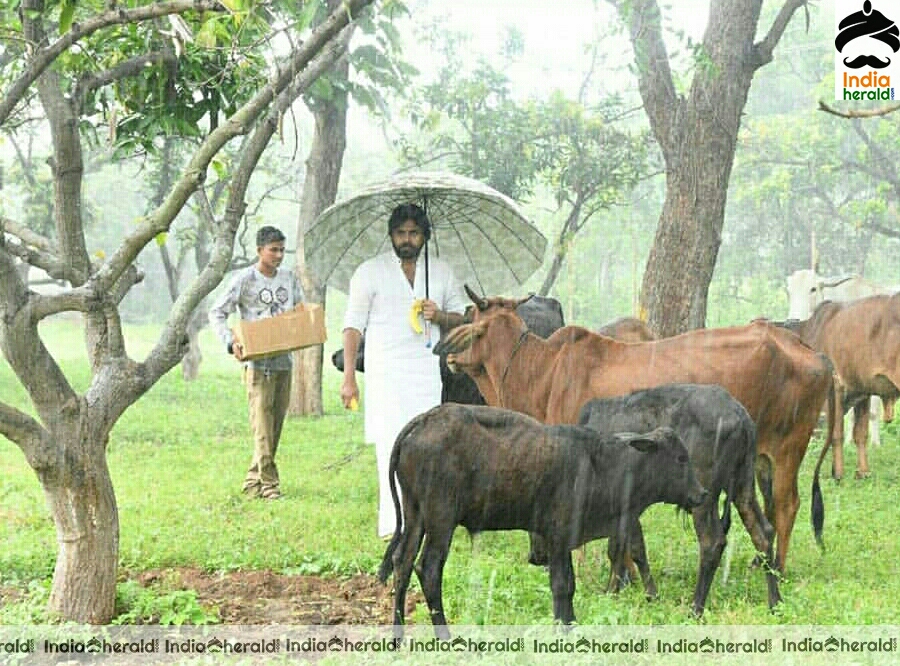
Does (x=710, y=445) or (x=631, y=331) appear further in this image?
(x=631, y=331)

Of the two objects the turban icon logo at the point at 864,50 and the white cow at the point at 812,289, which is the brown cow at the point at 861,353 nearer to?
the turban icon logo at the point at 864,50

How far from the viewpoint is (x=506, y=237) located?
25.2 feet

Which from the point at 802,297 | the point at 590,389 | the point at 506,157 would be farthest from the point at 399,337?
the point at 506,157

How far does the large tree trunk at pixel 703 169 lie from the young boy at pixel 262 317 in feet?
11.5

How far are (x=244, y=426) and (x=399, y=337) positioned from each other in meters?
7.73

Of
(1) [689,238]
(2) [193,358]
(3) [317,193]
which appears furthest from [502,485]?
(2) [193,358]

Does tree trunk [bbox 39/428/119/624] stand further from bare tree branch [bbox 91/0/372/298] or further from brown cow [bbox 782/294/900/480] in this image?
brown cow [bbox 782/294/900/480]

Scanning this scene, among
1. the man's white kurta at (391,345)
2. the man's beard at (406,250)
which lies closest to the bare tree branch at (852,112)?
the man's beard at (406,250)

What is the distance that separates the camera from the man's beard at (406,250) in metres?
7.15

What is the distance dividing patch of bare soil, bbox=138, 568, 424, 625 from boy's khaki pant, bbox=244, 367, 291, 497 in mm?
2491

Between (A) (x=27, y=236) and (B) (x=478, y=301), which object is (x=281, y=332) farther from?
(A) (x=27, y=236)

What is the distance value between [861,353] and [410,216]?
558cm

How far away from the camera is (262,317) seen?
8.91 meters

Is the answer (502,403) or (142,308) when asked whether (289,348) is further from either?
(142,308)
